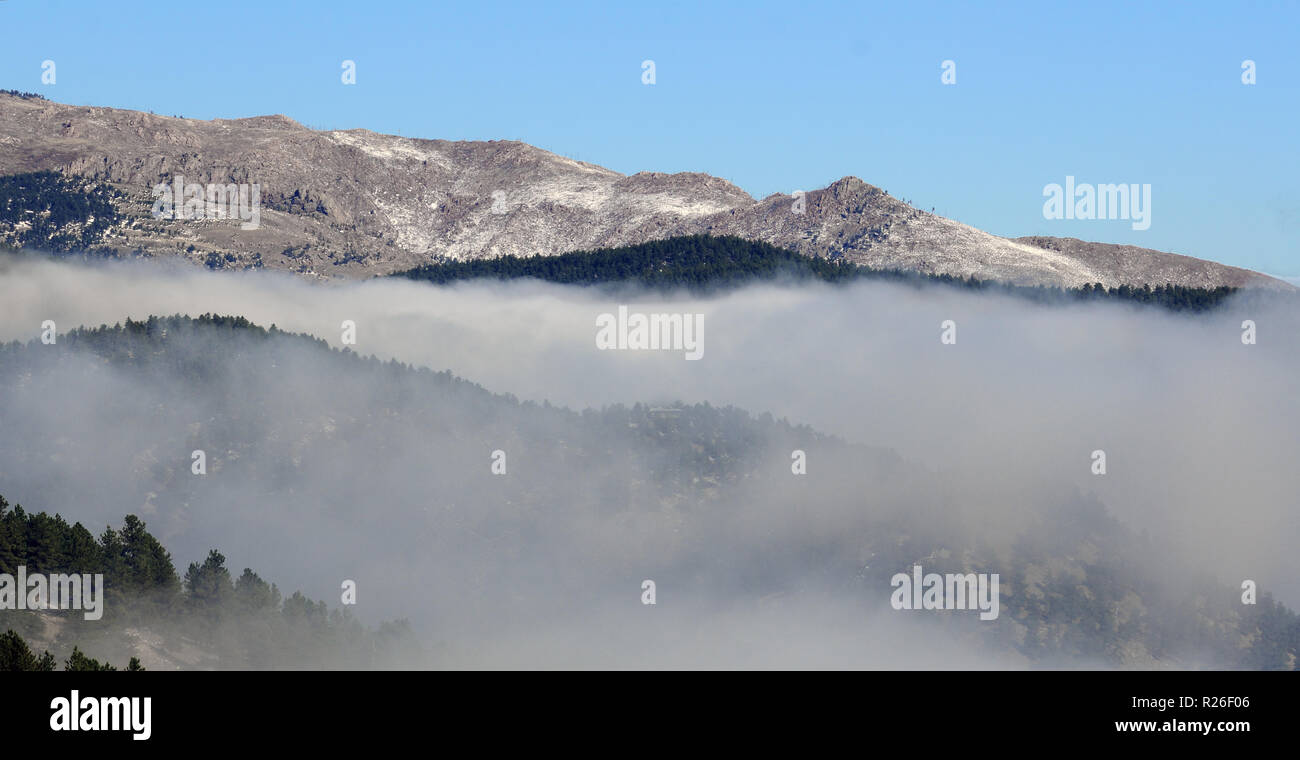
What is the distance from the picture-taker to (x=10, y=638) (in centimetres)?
16888
